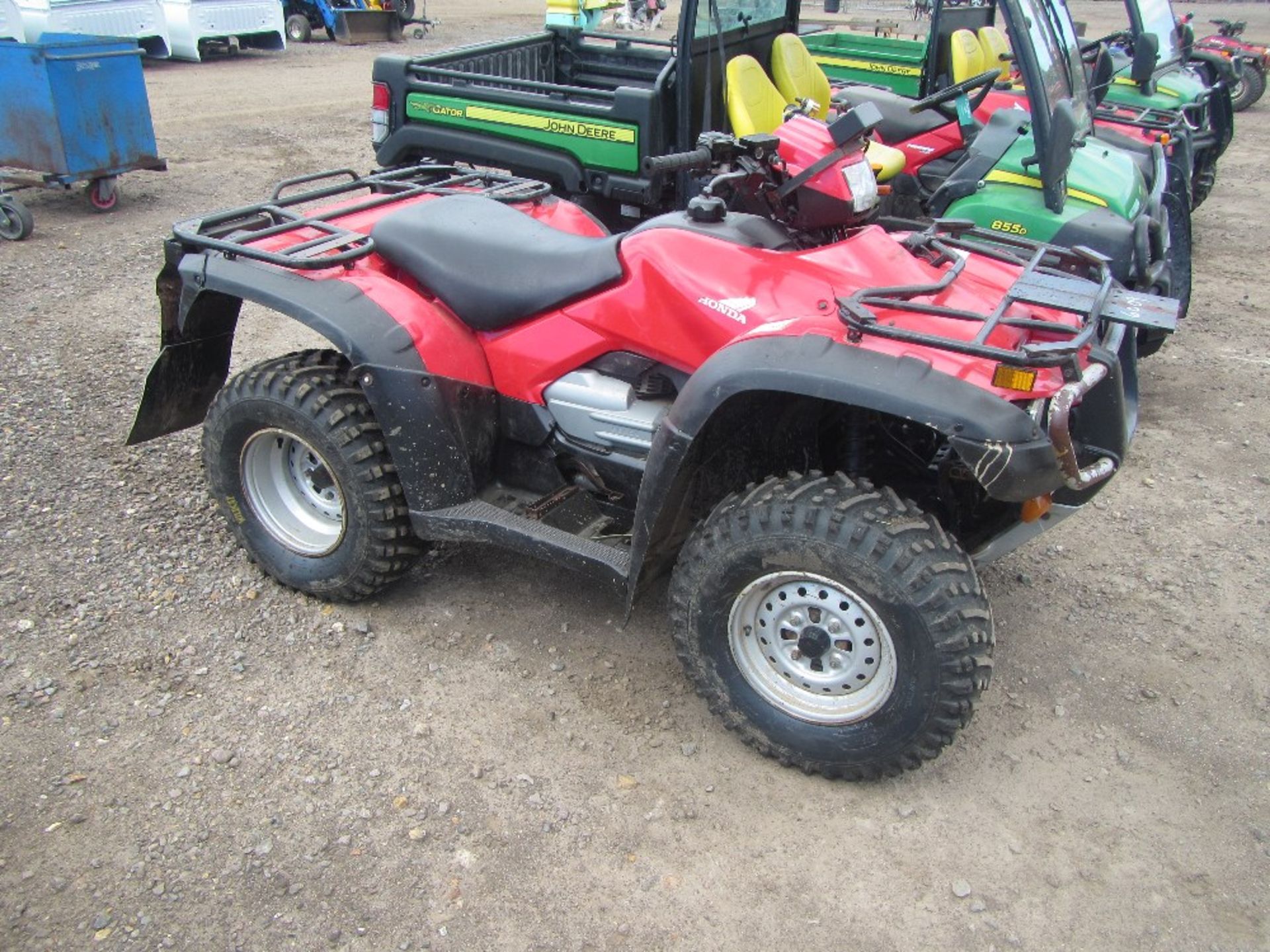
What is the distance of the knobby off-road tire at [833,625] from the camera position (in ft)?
8.50

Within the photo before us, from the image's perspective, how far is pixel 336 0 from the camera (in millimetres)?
16766

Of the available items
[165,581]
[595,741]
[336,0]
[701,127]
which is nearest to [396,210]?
[165,581]

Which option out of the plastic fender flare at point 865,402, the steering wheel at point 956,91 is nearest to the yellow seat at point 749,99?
the steering wheel at point 956,91

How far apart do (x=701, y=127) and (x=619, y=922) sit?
14.4ft

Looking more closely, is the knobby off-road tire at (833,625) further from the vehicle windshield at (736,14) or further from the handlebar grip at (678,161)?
the vehicle windshield at (736,14)

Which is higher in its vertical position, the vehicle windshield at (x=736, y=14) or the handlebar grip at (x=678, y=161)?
Result: the vehicle windshield at (x=736, y=14)

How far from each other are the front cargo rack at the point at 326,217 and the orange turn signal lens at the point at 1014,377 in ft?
6.19

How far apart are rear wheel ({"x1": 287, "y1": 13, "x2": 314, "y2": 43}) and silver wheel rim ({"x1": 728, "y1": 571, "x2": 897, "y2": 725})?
16367 mm

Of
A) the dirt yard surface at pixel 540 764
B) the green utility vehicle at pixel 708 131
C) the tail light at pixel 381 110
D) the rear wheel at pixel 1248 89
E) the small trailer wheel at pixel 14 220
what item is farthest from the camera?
the rear wheel at pixel 1248 89

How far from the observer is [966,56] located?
22.3 feet

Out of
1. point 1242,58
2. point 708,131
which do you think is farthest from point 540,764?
point 1242,58

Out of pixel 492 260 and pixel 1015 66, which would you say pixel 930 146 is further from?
pixel 492 260

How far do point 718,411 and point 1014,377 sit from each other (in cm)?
72

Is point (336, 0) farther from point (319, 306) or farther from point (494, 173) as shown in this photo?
point (319, 306)
